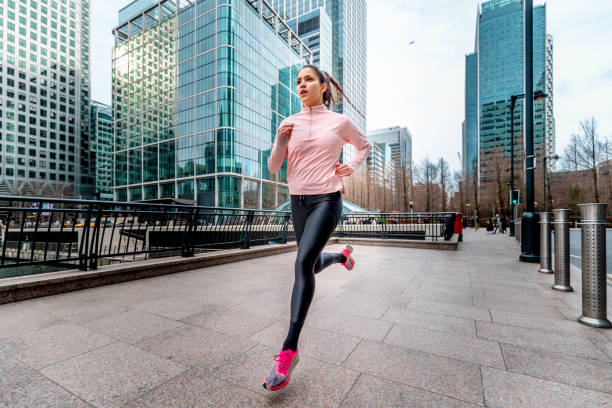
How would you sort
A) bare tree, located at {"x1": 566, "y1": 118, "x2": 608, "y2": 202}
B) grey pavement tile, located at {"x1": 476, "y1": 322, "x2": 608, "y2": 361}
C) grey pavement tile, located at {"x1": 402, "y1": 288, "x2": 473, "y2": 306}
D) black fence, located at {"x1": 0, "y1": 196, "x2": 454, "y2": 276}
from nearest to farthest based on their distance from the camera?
1. grey pavement tile, located at {"x1": 476, "y1": 322, "x2": 608, "y2": 361}
2. grey pavement tile, located at {"x1": 402, "y1": 288, "x2": 473, "y2": 306}
3. black fence, located at {"x1": 0, "y1": 196, "x2": 454, "y2": 276}
4. bare tree, located at {"x1": 566, "y1": 118, "x2": 608, "y2": 202}

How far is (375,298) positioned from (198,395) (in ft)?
8.91

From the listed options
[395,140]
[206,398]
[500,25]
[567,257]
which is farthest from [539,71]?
[395,140]

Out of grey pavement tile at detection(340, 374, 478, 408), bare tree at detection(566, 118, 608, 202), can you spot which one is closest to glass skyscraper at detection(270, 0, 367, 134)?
bare tree at detection(566, 118, 608, 202)

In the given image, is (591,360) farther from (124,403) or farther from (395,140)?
(395,140)

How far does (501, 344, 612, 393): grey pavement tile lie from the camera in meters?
1.83

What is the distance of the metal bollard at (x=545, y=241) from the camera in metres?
5.20

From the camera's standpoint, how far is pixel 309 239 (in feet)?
6.37

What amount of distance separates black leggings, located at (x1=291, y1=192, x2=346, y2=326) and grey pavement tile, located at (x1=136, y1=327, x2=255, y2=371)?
31.1 inches

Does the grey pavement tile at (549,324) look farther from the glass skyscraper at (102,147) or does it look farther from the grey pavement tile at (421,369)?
the glass skyscraper at (102,147)

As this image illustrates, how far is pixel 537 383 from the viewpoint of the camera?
5.96 feet

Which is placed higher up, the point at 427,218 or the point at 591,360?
the point at 427,218

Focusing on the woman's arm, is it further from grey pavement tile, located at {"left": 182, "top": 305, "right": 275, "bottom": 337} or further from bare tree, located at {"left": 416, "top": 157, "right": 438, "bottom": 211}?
bare tree, located at {"left": 416, "top": 157, "right": 438, "bottom": 211}

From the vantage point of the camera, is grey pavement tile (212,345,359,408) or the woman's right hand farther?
the woman's right hand

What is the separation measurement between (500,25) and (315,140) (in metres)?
116
